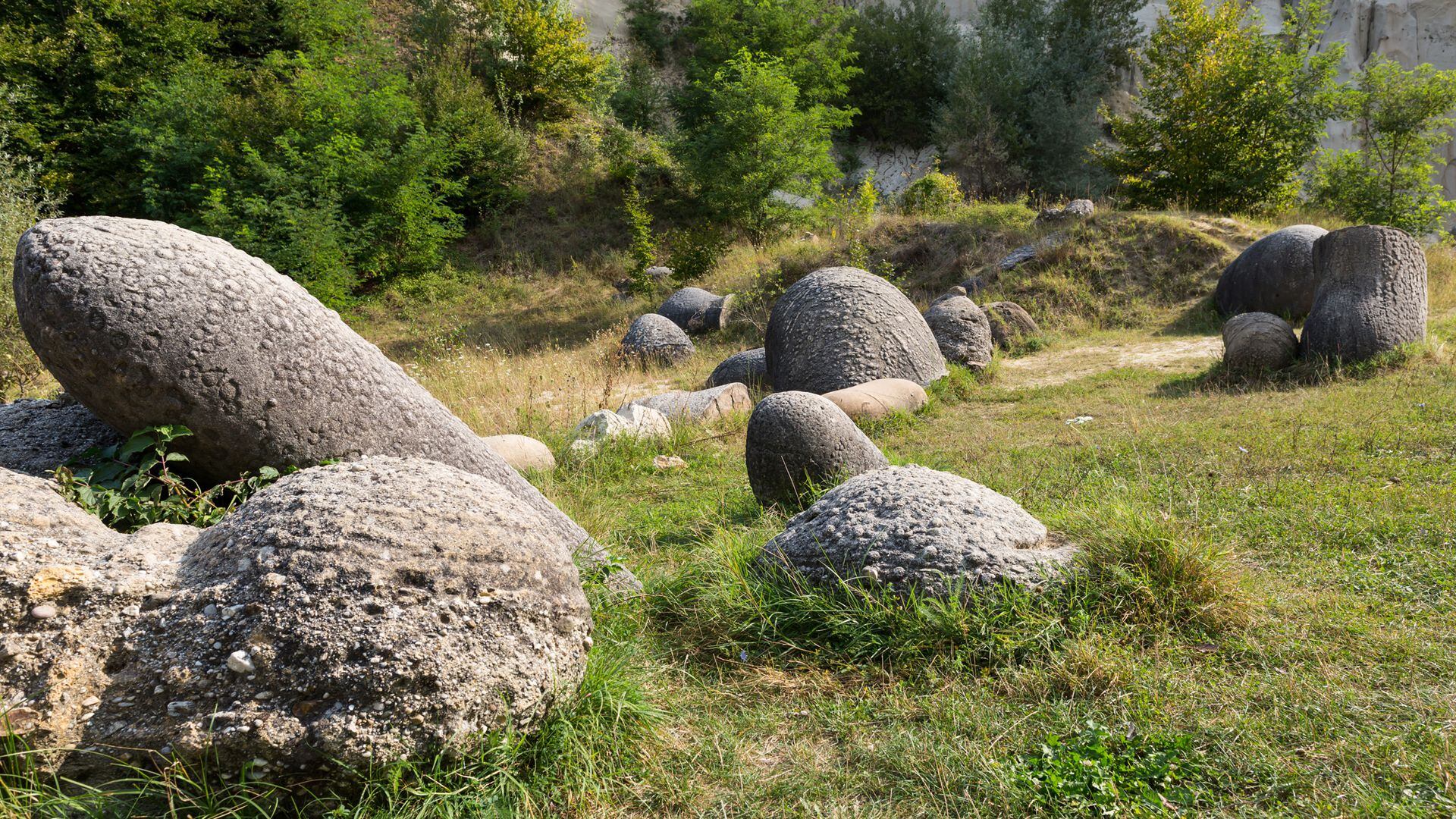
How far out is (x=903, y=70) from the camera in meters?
31.2

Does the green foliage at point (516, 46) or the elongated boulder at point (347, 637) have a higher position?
the green foliage at point (516, 46)

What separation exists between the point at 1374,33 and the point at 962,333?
30467 millimetres

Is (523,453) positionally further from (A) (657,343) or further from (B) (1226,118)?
(B) (1226,118)

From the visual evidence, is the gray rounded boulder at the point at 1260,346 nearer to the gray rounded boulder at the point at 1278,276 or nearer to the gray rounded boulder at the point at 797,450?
the gray rounded boulder at the point at 1278,276

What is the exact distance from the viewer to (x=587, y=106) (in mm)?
27031

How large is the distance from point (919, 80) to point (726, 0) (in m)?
9.00

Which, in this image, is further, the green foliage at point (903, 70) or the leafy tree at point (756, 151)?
the green foliage at point (903, 70)

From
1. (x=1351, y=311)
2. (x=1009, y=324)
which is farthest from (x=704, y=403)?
(x=1351, y=311)

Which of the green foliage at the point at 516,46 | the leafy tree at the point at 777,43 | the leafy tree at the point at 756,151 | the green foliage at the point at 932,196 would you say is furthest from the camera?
the leafy tree at the point at 777,43

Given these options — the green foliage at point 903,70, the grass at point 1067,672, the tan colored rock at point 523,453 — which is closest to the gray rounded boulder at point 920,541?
the grass at point 1067,672

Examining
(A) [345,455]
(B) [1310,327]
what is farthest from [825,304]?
(A) [345,455]

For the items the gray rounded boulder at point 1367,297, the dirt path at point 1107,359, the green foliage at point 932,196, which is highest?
the green foliage at point 932,196

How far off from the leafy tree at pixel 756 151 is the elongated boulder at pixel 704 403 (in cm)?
1252

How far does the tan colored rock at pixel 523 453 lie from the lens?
6406 mm
